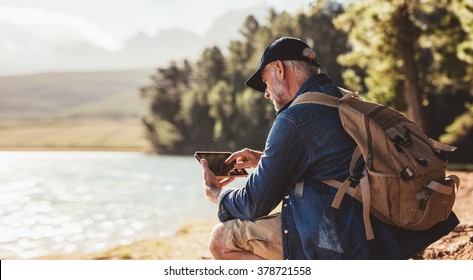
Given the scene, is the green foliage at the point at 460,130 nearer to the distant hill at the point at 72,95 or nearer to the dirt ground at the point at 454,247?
the dirt ground at the point at 454,247

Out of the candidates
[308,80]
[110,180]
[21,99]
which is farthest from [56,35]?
[21,99]

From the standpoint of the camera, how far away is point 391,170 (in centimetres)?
238

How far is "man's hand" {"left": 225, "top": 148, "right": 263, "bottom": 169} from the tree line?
9013 mm

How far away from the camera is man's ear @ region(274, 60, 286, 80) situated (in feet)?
8.75

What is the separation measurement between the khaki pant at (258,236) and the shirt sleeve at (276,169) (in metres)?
0.16

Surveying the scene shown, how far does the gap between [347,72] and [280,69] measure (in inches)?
710

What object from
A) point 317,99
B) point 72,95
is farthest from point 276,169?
point 72,95

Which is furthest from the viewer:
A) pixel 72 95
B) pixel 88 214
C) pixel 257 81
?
pixel 72 95

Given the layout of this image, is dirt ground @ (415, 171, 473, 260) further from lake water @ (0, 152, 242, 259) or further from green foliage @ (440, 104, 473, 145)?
green foliage @ (440, 104, 473, 145)

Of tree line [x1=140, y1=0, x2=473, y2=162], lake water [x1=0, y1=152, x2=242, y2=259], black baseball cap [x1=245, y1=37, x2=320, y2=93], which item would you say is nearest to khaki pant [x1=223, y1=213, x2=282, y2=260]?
black baseball cap [x1=245, y1=37, x2=320, y2=93]

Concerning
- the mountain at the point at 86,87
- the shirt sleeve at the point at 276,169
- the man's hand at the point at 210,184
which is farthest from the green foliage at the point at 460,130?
the mountain at the point at 86,87

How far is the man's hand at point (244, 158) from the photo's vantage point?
3076 mm

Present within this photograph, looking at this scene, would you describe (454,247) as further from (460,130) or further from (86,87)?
(86,87)
